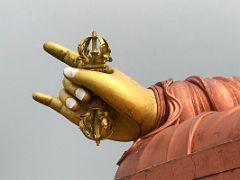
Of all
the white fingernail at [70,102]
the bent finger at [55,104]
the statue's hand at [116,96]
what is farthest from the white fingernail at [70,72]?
the bent finger at [55,104]

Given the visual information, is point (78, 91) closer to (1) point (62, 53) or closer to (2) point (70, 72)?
(2) point (70, 72)

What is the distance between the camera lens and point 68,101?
334cm

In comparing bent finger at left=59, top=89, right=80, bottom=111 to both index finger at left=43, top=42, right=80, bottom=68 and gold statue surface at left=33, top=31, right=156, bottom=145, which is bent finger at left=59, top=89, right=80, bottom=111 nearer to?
gold statue surface at left=33, top=31, right=156, bottom=145

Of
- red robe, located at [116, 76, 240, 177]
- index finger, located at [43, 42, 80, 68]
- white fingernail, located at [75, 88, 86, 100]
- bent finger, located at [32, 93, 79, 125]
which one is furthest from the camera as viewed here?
bent finger, located at [32, 93, 79, 125]

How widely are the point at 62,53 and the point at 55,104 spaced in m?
0.33

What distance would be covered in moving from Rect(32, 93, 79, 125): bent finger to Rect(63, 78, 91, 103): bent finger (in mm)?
241

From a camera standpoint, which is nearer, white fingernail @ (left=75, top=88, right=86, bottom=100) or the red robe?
the red robe

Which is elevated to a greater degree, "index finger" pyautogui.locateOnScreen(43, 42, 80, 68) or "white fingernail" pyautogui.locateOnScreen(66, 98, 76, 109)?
"index finger" pyautogui.locateOnScreen(43, 42, 80, 68)

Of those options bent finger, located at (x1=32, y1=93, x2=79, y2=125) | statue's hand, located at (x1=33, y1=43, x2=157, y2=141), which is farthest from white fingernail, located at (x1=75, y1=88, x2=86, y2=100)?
bent finger, located at (x1=32, y1=93, x2=79, y2=125)

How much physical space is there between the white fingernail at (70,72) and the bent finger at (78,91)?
82 millimetres

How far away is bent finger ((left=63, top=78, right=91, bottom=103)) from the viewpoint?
126 inches

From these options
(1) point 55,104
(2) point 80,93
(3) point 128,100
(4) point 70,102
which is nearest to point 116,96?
(3) point 128,100

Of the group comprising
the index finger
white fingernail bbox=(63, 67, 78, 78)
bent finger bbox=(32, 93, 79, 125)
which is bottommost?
bent finger bbox=(32, 93, 79, 125)

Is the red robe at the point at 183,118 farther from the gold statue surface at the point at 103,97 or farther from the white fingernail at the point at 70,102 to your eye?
the white fingernail at the point at 70,102
